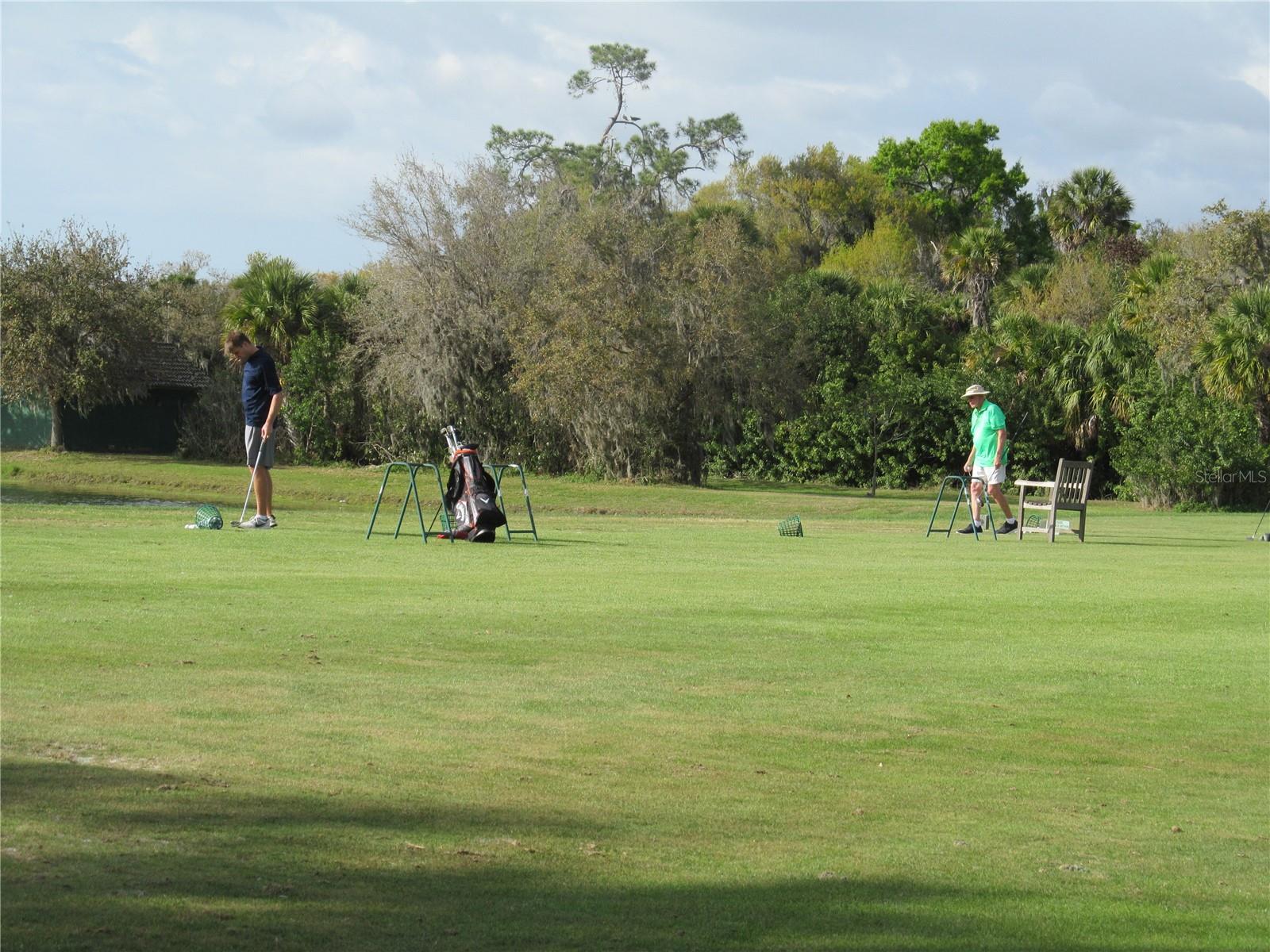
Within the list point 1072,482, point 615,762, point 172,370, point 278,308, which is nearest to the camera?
point 615,762

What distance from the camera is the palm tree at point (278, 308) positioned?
4950 centimetres

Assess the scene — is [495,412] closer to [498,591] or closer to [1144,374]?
[1144,374]

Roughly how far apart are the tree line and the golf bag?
67.4 ft

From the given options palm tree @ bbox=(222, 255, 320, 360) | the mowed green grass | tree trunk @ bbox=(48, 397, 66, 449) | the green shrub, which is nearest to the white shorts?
the mowed green grass

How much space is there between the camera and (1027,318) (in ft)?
147

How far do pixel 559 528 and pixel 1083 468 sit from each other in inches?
332

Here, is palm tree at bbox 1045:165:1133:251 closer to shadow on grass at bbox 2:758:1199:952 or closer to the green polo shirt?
the green polo shirt

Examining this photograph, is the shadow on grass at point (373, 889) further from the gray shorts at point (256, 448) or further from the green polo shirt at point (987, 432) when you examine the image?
the green polo shirt at point (987, 432)

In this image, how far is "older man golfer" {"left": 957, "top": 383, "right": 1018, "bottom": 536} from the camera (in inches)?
869

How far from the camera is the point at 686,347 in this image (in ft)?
136

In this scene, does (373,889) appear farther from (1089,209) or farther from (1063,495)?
(1089,209)

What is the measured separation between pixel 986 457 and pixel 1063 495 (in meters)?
1.89

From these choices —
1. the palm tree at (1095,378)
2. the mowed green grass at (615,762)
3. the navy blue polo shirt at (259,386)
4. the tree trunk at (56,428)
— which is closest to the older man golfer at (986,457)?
the mowed green grass at (615,762)

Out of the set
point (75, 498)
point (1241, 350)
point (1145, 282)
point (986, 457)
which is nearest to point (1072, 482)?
point (986, 457)
